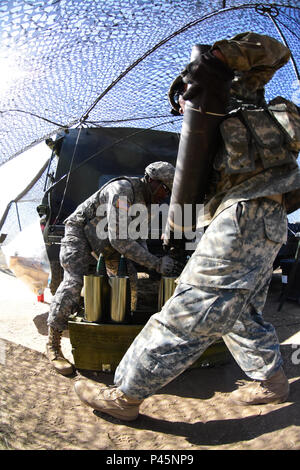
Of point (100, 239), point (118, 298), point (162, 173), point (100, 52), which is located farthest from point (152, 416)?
point (100, 52)

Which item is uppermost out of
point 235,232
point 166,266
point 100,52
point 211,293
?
point 100,52

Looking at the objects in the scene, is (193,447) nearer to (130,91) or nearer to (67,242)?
(67,242)

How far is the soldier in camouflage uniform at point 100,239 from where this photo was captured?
2.59 m

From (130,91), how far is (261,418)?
3.49 meters

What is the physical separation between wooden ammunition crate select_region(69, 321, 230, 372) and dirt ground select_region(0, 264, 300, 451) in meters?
0.13

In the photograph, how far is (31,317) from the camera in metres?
4.02

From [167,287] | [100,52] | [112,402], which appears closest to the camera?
[112,402]

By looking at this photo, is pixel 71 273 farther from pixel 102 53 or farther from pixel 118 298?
pixel 102 53

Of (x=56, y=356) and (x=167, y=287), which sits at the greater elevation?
(x=167, y=287)

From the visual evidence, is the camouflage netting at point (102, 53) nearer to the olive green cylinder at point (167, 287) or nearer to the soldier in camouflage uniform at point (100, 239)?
the soldier in camouflage uniform at point (100, 239)

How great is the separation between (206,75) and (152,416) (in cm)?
173

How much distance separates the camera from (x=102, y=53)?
11.0 ft

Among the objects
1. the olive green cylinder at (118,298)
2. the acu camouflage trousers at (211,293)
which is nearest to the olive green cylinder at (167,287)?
the olive green cylinder at (118,298)
